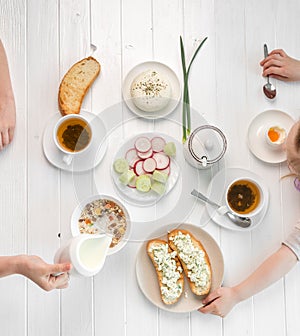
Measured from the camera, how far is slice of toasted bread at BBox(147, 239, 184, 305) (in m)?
1.21

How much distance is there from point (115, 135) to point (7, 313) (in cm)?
44

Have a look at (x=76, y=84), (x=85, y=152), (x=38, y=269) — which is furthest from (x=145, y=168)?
(x=38, y=269)

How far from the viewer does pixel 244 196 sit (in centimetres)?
125

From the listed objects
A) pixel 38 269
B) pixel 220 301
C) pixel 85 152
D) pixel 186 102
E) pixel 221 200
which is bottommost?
pixel 220 301

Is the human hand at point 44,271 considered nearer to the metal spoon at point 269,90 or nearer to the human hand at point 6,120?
the human hand at point 6,120

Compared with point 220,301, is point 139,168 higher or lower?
higher

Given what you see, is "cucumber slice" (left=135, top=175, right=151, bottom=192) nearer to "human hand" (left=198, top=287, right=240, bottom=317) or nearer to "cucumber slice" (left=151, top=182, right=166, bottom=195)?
"cucumber slice" (left=151, top=182, right=166, bottom=195)

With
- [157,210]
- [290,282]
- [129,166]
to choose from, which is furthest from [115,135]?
[290,282]

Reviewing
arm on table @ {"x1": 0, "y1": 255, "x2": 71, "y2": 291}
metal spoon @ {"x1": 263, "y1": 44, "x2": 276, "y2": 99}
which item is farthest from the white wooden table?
arm on table @ {"x1": 0, "y1": 255, "x2": 71, "y2": 291}

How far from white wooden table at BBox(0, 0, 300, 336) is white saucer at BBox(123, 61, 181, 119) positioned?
0.02 meters

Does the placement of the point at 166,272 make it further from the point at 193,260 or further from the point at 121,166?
the point at 121,166

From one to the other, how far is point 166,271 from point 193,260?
0.06 metres

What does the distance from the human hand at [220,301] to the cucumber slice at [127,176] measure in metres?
0.30

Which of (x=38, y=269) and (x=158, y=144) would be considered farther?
(x=158, y=144)
